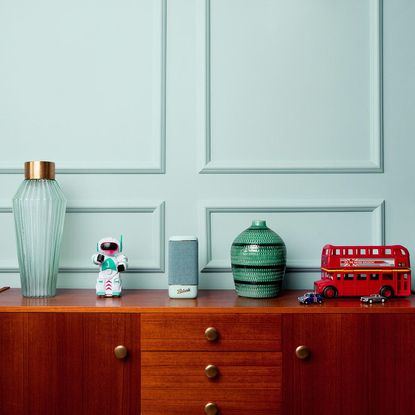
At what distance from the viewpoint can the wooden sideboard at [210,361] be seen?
→ 104 cm

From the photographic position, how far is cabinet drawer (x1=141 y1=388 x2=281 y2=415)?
1.04m

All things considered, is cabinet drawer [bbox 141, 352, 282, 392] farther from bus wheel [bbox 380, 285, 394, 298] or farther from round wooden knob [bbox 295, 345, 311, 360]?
bus wheel [bbox 380, 285, 394, 298]

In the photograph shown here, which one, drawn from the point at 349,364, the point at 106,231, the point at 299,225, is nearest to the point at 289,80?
the point at 299,225

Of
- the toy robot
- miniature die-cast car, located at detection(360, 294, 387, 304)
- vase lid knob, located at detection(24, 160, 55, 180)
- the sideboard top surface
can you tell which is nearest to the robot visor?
the toy robot

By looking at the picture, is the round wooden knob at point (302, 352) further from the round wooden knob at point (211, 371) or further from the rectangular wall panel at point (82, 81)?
the rectangular wall panel at point (82, 81)

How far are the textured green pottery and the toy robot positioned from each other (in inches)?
12.1

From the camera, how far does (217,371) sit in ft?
3.41

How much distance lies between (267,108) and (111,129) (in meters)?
0.47

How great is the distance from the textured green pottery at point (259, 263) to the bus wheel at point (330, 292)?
Result: 12 cm

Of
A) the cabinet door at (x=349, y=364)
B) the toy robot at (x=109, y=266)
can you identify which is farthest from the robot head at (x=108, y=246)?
the cabinet door at (x=349, y=364)

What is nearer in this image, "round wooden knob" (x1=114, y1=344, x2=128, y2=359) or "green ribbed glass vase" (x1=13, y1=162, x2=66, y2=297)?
"round wooden knob" (x1=114, y1=344, x2=128, y2=359)

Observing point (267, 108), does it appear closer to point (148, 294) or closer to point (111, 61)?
point (111, 61)

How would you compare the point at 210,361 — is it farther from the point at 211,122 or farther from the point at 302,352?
the point at 211,122

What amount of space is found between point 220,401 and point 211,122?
776 millimetres
